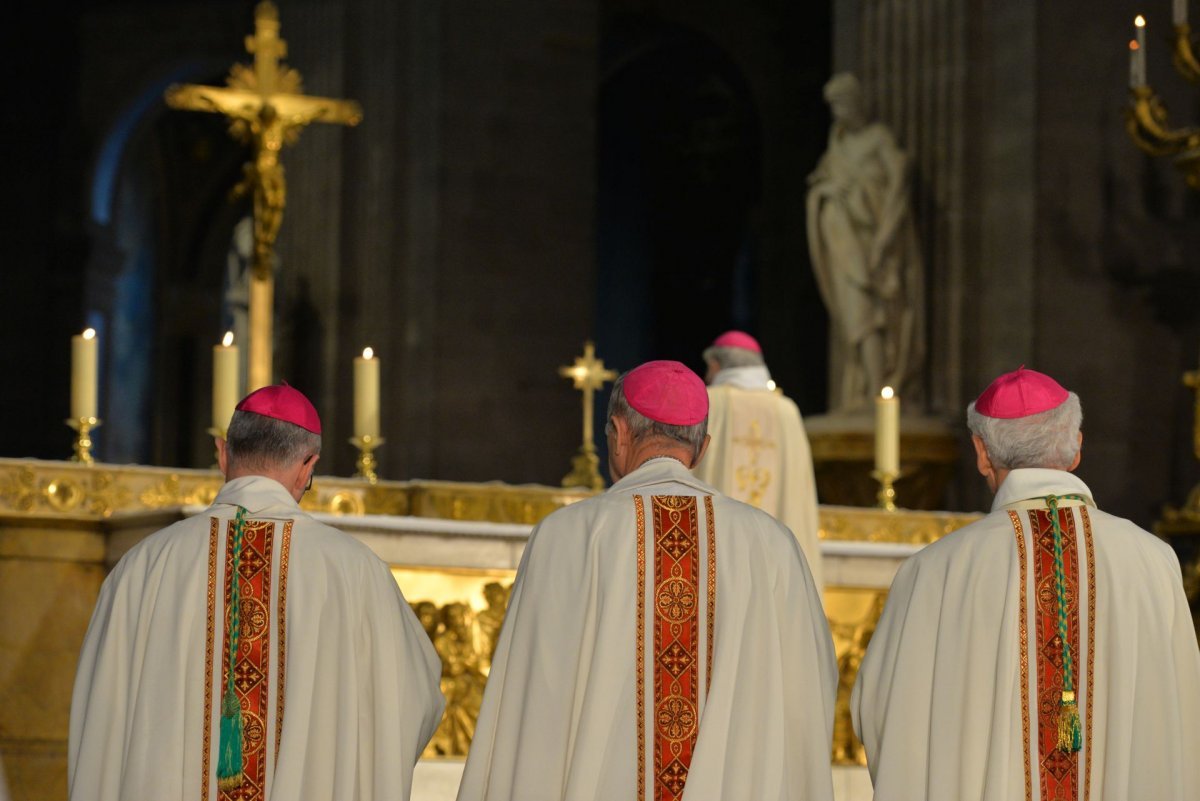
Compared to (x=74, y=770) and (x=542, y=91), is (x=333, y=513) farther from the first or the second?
(x=542, y=91)

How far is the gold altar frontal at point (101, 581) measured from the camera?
6.99 meters

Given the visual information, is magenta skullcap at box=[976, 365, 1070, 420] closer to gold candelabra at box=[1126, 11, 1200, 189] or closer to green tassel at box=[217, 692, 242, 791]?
green tassel at box=[217, 692, 242, 791]

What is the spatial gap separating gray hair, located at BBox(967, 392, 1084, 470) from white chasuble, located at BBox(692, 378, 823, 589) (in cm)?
317

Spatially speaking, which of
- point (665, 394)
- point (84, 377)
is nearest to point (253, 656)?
point (665, 394)

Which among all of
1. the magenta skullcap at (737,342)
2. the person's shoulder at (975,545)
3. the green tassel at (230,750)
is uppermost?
the magenta skullcap at (737,342)

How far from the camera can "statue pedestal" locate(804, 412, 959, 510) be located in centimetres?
1096

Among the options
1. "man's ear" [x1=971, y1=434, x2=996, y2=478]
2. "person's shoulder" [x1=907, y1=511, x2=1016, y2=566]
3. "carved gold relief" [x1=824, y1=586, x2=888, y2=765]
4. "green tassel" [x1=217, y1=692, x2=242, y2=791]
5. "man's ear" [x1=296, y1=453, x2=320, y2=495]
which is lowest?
"carved gold relief" [x1=824, y1=586, x2=888, y2=765]

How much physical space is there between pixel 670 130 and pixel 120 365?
216 inches

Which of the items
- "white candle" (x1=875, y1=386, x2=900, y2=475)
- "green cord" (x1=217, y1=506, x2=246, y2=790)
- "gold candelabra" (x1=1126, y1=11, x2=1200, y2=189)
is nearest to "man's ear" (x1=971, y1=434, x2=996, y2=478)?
"green cord" (x1=217, y1=506, x2=246, y2=790)

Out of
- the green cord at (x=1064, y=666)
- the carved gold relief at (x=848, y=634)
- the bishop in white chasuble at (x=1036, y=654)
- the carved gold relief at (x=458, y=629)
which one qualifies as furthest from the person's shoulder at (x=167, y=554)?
the carved gold relief at (x=848, y=634)

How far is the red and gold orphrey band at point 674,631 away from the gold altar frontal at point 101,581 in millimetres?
2488

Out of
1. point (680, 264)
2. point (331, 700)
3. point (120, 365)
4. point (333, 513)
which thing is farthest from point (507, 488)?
point (120, 365)

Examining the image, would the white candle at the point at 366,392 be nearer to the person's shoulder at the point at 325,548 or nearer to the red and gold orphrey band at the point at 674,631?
the person's shoulder at the point at 325,548

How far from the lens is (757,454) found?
7.59 meters
